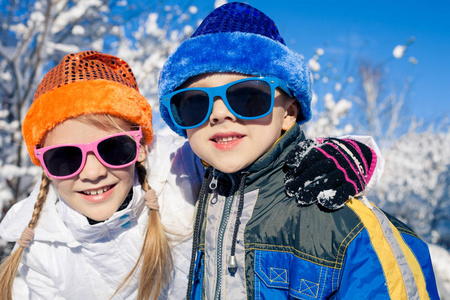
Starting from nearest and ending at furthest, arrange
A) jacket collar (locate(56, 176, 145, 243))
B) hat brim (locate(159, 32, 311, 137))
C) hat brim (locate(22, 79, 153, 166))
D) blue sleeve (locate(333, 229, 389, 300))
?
blue sleeve (locate(333, 229, 389, 300)) < hat brim (locate(159, 32, 311, 137)) < hat brim (locate(22, 79, 153, 166)) < jacket collar (locate(56, 176, 145, 243))

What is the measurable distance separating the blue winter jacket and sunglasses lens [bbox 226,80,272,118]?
0.19 meters


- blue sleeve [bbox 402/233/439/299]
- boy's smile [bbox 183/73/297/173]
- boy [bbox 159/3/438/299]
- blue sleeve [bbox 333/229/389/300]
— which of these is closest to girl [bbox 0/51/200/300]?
boy [bbox 159/3/438/299]

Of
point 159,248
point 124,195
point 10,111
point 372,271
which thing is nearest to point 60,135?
point 124,195

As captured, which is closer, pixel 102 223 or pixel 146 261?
pixel 102 223

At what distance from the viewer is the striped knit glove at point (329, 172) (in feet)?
3.92

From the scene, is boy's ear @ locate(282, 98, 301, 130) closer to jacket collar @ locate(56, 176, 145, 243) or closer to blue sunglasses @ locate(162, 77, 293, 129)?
blue sunglasses @ locate(162, 77, 293, 129)

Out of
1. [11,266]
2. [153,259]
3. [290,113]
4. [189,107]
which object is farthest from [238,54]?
[11,266]

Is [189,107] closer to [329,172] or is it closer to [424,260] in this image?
[329,172]

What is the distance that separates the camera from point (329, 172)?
1236 mm

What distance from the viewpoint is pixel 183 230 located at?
1807 mm

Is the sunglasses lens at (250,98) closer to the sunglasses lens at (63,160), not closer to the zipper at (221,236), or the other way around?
the zipper at (221,236)

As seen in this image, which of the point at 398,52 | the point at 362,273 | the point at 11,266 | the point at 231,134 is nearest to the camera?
the point at 362,273

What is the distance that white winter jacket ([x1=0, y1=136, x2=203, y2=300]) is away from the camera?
168cm

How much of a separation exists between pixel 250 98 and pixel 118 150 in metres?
0.68
